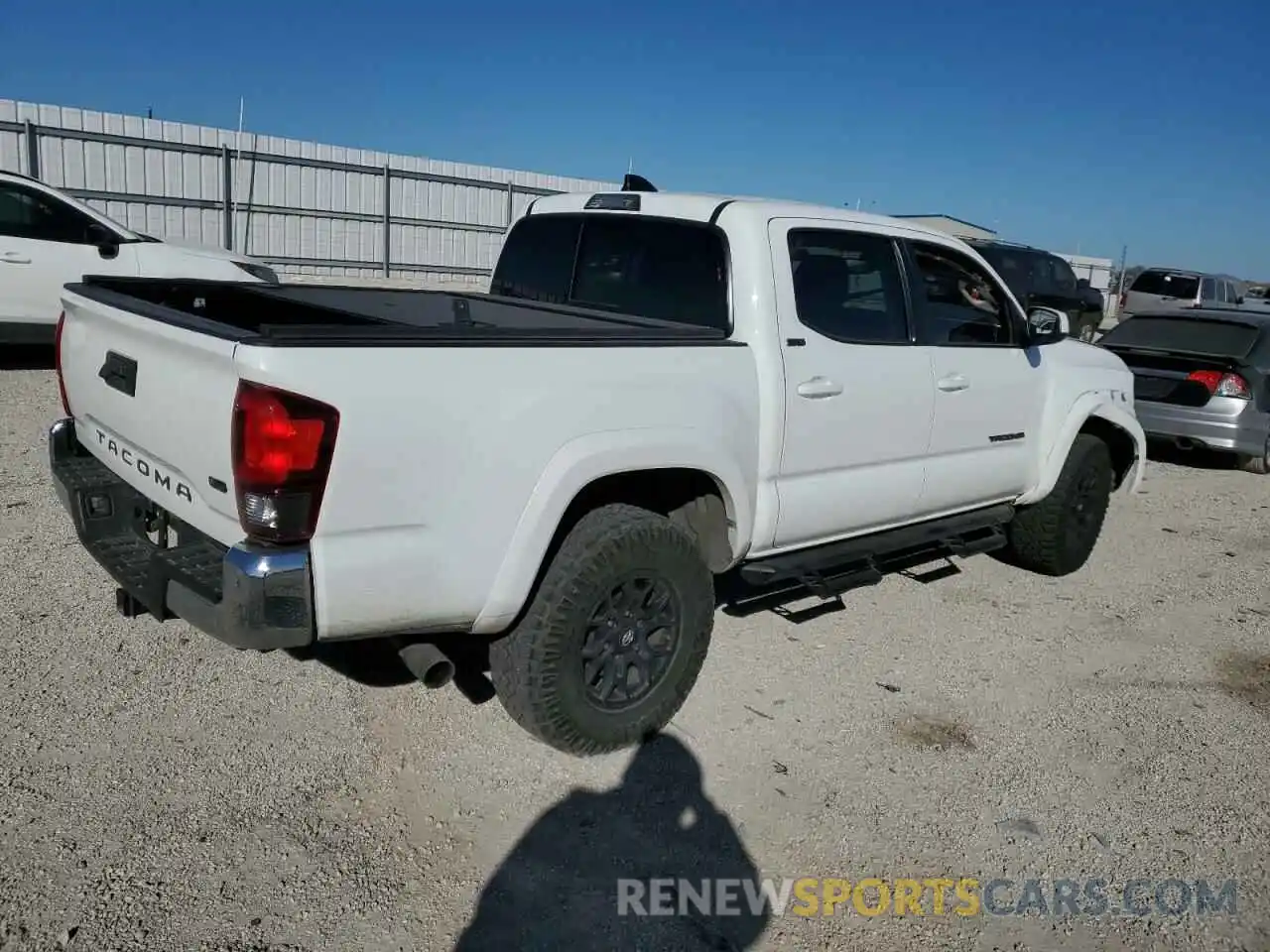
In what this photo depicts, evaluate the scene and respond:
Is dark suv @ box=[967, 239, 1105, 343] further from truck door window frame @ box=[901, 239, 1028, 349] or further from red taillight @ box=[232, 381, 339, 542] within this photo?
red taillight @ box=[232, 381, 339, 542]

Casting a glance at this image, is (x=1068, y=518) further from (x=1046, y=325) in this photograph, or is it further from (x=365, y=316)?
(x=365, y=316)

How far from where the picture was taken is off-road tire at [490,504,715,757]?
3248 mm

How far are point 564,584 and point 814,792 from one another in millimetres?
1121

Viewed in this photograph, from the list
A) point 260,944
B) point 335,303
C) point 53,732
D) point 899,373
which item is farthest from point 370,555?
point 899,373

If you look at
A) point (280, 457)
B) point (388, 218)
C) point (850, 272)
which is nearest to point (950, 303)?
point (850, 272)

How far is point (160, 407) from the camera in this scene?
3.06m

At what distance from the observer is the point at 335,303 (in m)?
4.47

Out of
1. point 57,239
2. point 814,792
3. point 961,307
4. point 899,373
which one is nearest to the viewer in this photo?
point 814,792

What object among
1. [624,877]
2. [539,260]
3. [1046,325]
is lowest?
[624,877]

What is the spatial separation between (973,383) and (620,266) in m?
1.76

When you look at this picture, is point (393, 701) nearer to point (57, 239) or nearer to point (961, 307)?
point (961, 307)
